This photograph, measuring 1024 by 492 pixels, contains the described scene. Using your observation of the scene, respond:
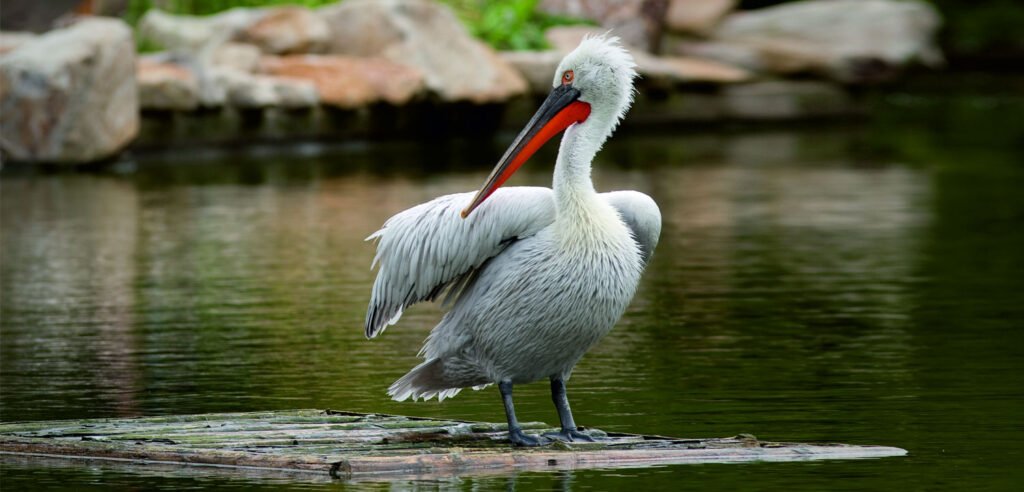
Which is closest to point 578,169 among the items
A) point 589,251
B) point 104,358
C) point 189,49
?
point 589,251

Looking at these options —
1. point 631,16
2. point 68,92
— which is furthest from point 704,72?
point 68,92

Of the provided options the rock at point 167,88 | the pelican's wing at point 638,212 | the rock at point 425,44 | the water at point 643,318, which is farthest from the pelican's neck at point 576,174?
the rock at point 425,44

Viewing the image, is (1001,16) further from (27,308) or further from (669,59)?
(27,308)

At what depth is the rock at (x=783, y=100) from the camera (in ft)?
90.2

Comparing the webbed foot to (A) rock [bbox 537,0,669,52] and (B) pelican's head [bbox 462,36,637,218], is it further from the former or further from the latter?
(A) rock [bbox 537,0,669,52]

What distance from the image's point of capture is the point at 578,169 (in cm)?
595

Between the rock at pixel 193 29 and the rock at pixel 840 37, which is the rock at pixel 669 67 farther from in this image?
the rock at pixel 193 29

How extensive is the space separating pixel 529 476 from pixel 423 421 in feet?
2.76

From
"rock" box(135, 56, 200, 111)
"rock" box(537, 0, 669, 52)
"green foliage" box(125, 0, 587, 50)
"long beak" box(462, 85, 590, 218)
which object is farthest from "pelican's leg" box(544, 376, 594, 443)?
"rock" box(537, 0, 669, 52)

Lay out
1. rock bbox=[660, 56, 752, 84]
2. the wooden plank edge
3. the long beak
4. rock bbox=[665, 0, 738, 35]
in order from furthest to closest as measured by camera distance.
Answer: rock bbox=[665, 0, 738, 35], rock bbox=[660, 56, 752, 84], the long beak, the wooden plank edge

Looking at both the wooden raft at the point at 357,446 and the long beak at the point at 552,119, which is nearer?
the wooden raft at the point at 357,446

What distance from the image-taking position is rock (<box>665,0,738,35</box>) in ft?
94.6

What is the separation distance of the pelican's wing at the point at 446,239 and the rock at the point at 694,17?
22.8 m

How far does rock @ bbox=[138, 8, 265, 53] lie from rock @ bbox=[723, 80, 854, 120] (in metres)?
7.92
